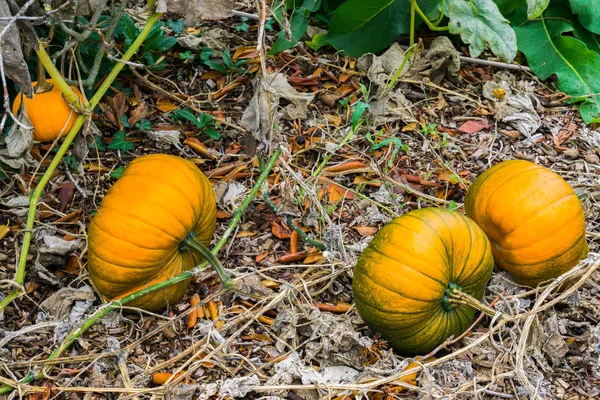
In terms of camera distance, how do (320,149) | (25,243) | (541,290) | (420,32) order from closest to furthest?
1. (25,243)
2. (541,290)
3. (320,149)
4. (420,32)

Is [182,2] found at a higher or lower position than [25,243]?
higher

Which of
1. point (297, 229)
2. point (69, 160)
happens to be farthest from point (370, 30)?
point (69, 160)

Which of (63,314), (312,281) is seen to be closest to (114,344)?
(63,314)

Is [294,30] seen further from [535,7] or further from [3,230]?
[3,230]

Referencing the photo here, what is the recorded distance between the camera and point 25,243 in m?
2.50

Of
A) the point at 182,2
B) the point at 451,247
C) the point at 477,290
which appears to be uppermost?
the point at 182,2

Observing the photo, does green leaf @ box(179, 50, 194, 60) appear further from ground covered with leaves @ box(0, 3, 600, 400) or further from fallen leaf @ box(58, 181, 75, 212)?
fallen leaf @ box(58, 181, 75, 212)

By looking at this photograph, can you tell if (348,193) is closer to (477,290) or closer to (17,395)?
(477,290)

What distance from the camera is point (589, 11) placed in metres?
3.75

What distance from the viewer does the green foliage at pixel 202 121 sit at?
3.20m

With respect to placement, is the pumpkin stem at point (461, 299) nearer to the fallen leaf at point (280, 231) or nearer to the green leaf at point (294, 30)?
the fallen leaf at point (280, 231)

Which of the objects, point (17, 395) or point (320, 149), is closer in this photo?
point (17, 395)

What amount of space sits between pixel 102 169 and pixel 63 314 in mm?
734

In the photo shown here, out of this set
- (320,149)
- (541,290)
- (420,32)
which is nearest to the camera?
(541,290)
